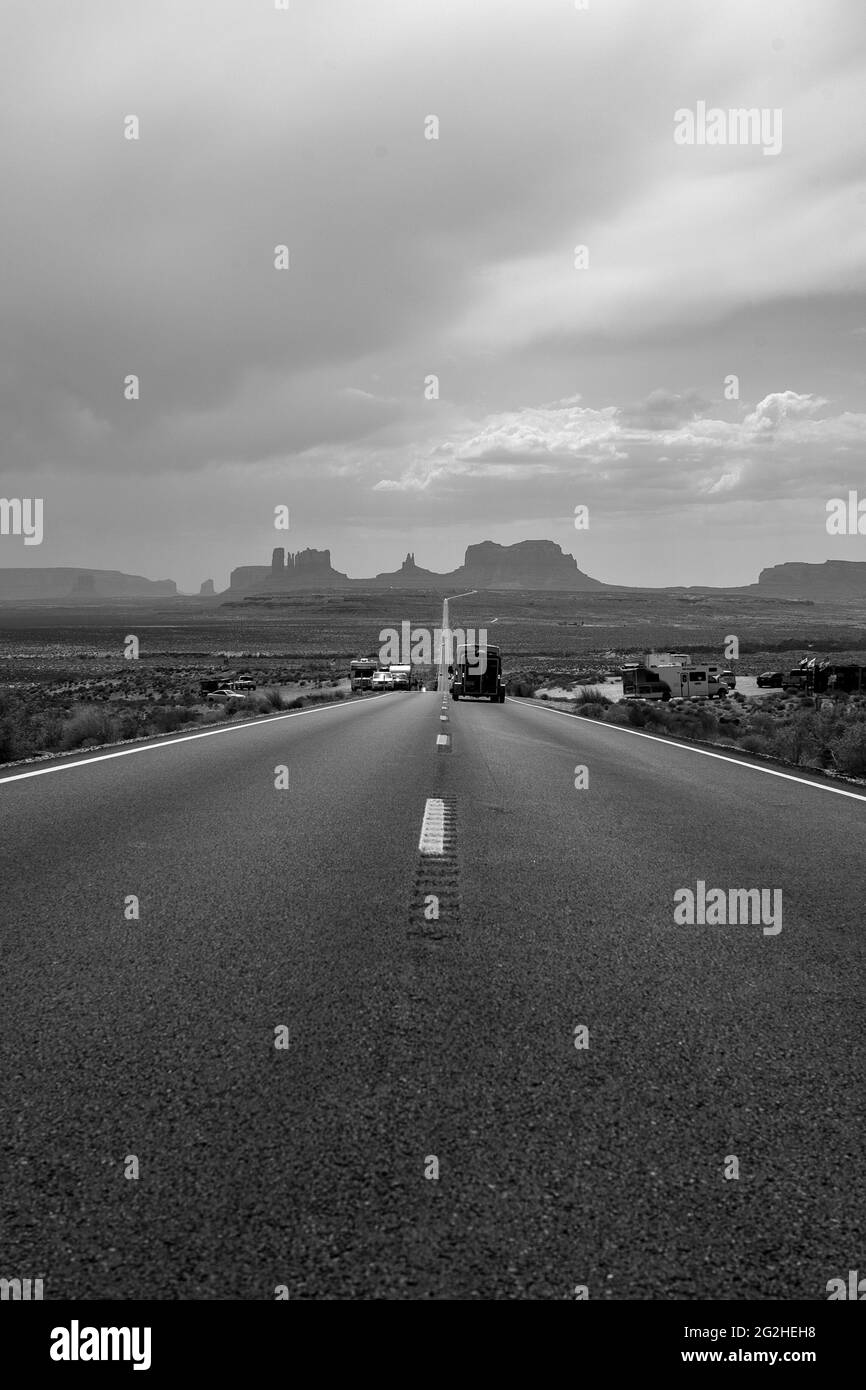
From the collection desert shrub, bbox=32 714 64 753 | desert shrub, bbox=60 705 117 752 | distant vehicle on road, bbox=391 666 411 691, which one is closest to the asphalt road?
desert shrub, bbox=32 714 64 753

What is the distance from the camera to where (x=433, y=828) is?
29.3 feet

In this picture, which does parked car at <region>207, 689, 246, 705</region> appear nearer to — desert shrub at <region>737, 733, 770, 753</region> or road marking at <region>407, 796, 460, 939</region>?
desert shrub at <region>737, 733, 770, 753</region>

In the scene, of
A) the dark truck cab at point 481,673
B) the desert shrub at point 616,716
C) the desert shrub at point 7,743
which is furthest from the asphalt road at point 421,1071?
the dark truck cab at point 481,673

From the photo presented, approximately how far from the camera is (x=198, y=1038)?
390cm

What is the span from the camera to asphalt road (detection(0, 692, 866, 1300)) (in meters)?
2.56

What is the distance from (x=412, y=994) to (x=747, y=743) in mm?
19020

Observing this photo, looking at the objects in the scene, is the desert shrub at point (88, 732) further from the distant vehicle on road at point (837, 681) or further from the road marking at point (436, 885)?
the distant vehicle on road at point (837, 681)

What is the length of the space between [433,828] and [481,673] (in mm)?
34597

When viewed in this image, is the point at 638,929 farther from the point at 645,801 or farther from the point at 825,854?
the point at 645,801

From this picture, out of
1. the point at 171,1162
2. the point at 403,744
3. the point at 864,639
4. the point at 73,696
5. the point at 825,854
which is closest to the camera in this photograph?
the point at 171,1162

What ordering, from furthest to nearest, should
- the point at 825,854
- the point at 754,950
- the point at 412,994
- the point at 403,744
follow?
the point at 403,744 → the point at 825,854 → the point at 754,950 → the point at 412,994

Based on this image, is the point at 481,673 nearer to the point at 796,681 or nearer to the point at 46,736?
the point at 46,736

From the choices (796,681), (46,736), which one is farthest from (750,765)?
(796,681)
